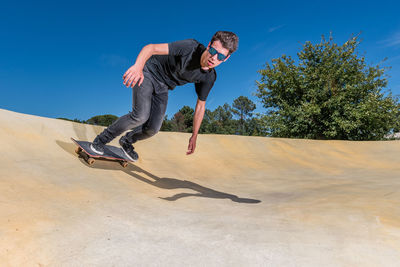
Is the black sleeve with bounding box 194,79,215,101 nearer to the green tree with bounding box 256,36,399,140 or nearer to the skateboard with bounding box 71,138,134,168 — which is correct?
the skateboard with bounding box 71,138,134,168

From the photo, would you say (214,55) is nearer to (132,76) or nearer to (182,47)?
(182,47)

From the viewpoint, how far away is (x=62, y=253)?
1658 millimetres

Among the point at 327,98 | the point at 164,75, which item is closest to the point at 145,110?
the point at 164,75

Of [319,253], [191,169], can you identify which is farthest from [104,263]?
[191,169]

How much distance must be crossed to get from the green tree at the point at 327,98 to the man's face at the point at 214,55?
40.3 feet

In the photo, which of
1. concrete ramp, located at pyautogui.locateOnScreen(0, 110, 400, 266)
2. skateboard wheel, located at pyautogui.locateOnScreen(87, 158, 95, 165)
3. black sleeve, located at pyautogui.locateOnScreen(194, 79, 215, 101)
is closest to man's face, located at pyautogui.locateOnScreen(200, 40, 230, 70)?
black sleeve, located at pyautogui.locateOnScreen(194, 79, 215, 101)

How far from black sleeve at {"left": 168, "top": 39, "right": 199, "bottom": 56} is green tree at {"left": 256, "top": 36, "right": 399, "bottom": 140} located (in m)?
12.3

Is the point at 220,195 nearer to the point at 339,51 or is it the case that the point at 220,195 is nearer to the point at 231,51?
the point at 231,51

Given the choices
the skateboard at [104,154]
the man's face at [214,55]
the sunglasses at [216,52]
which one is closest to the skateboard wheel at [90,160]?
the skateboard at [104,154]

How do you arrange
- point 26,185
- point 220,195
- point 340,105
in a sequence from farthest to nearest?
point 340,105 < point 220,195 < point 26,185

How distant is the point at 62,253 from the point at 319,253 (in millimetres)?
1647

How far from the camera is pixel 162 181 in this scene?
14.7 feet

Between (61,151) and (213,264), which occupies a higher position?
(61,151)

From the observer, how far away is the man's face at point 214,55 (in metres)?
2.98
